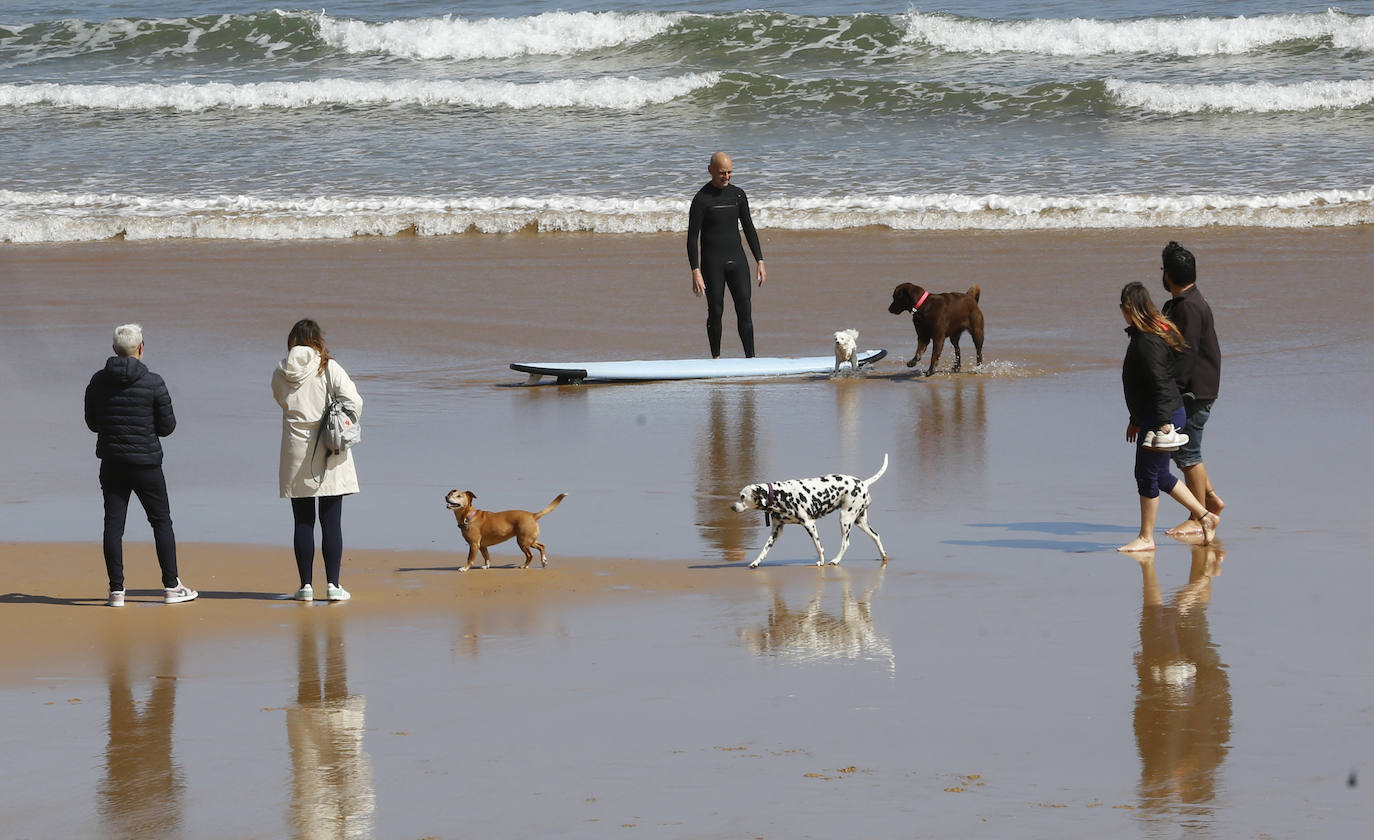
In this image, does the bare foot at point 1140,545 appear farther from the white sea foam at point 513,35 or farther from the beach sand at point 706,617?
the white sea foam at point 513,35

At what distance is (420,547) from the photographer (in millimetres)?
8453

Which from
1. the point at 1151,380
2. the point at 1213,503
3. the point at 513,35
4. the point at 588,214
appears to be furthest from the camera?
the point at 513,35

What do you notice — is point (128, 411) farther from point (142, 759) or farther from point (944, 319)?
point (944, 319)

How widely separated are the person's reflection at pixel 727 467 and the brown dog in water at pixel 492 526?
96cm

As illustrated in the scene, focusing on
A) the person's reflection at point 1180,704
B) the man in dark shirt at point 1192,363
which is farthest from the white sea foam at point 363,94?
the person's reflection at point 1180,704

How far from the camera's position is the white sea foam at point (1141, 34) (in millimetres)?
30625

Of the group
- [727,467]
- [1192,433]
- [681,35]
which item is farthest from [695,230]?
[681,35]

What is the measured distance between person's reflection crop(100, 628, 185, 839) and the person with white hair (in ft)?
3.04

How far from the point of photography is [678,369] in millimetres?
13195

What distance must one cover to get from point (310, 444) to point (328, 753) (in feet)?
8.06

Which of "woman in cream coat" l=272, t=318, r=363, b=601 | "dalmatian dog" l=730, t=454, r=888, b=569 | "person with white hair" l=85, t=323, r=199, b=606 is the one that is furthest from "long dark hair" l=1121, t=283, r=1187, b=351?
"person with white hair" l=85, t=323, r=199, b=606

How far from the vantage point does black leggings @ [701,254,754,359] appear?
13.5 meters

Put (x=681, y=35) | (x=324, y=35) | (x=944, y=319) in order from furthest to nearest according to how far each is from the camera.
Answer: (x=324, y=35) → (x=681, y=35) → (x=944, y=319)

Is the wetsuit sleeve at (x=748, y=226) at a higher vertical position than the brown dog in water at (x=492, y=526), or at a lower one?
higher
